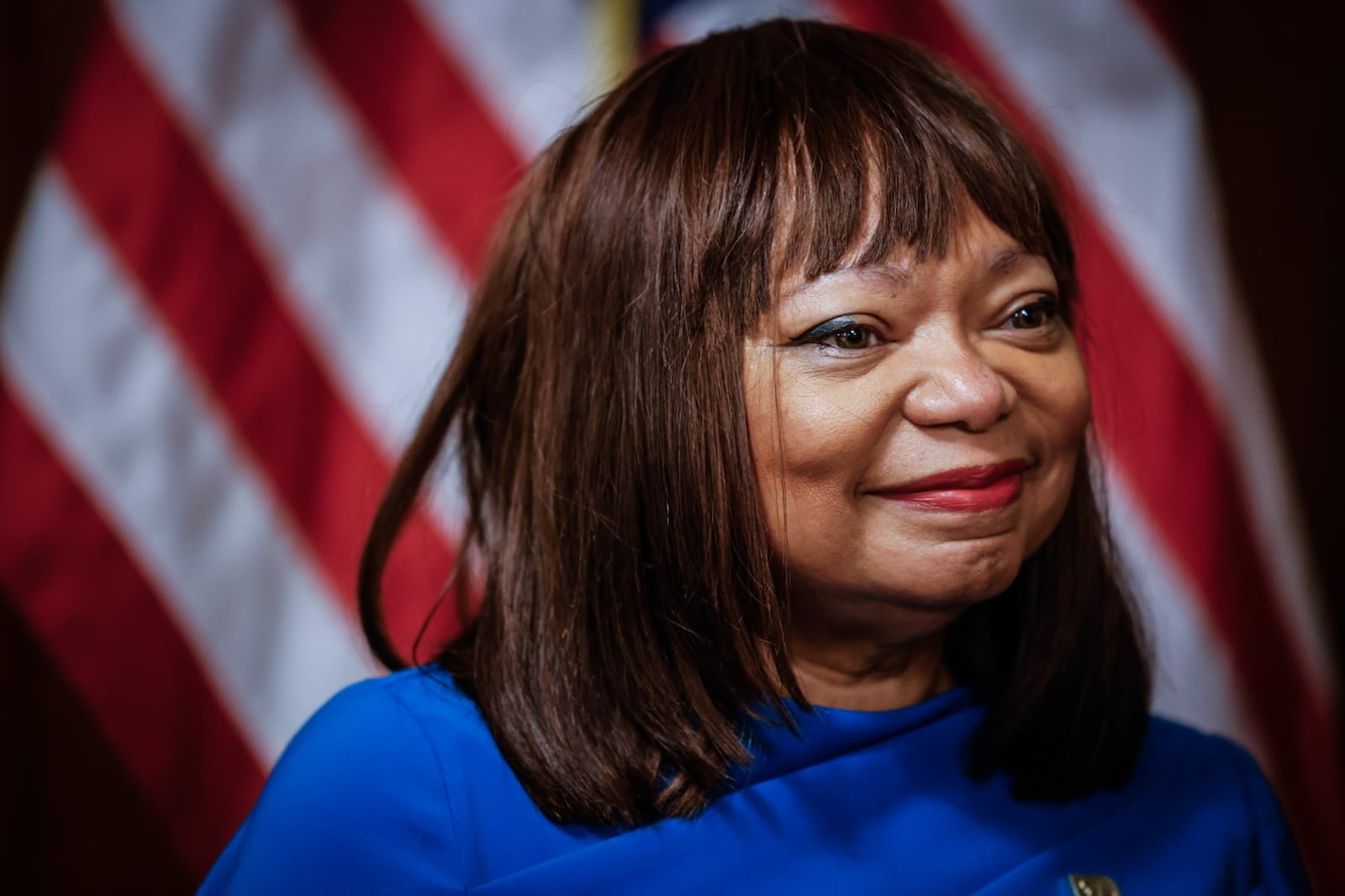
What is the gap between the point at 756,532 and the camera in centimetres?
78

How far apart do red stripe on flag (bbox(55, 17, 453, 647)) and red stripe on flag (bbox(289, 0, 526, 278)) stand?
208 mm

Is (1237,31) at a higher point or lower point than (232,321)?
lower

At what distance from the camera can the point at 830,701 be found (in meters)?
0.89

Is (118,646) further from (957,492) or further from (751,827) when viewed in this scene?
(957,492)

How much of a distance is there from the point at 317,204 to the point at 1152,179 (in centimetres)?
102

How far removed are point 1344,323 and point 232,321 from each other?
4.54 feet

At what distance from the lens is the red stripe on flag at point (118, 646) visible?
1423mm

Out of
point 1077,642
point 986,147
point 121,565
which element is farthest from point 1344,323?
point 121,565

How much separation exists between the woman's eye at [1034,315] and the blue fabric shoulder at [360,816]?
452 mm

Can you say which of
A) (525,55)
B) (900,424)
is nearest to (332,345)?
(525,55)

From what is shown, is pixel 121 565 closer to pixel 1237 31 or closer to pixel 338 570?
pixel 338 570

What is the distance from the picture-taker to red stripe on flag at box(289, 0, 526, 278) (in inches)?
58.6

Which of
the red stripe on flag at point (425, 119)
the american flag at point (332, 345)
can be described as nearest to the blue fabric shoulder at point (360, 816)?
the american flag at point (332, 345)

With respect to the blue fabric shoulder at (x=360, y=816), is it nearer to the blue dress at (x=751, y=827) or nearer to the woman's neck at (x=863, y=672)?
the blue dress at (x=751, y=827)
